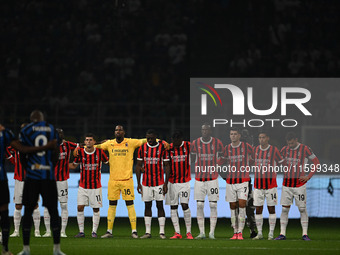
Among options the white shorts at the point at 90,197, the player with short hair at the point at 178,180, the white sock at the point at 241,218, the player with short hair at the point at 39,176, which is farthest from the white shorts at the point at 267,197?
the player with short hair at the point at 39,176

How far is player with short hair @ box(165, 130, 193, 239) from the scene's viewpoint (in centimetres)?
1243

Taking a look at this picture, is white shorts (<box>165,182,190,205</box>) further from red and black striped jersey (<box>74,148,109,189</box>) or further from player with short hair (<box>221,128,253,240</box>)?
red and black striped jersey (<box>74,148,109,189</box>)

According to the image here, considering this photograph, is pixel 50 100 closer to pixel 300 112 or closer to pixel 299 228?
pixel 300 112

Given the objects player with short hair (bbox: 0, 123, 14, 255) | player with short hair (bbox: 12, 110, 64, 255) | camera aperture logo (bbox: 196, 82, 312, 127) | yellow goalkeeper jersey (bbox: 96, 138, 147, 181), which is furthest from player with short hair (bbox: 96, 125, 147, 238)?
camera aperture logo (bbox: 196, 82, 312, 127)

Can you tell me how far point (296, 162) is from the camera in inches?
484

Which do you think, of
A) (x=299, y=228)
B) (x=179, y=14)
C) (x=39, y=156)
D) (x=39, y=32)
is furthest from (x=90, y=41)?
(x=39, y=156)

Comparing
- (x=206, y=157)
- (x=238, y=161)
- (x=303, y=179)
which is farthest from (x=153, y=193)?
(x=303, y=179)

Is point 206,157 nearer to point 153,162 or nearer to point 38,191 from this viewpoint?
point 153,162

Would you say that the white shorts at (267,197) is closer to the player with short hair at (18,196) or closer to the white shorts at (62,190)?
the white shorts at (62,190)

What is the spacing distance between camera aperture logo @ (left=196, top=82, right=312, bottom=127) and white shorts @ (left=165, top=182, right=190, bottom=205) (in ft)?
14.8

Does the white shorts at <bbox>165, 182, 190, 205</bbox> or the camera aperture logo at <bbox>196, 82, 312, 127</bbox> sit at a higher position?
the camera aperture logo at <bbox>196, 82, 312, 127</bbox>

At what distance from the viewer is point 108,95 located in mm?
20234

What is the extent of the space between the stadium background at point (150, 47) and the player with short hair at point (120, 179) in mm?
6149

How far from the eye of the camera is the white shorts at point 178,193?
12406mm
